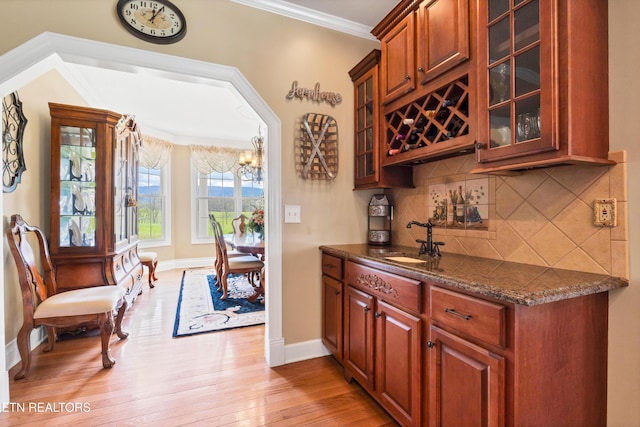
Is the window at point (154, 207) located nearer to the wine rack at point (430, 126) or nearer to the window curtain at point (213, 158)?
the window curtain at point (213, 158)

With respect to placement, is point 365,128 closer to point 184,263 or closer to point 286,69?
point 286,69

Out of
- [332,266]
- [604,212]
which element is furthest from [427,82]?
[332,266]

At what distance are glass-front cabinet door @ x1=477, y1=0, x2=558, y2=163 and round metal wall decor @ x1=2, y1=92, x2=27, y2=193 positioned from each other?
3.22m

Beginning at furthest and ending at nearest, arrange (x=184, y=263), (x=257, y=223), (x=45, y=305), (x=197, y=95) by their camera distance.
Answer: (x=184, y=263) < (x=257, y=223) < (x=197, y=95) < (x=45, y=305)

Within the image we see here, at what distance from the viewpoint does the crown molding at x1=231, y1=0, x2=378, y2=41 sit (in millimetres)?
2237

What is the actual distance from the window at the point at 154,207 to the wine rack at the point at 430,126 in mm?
5206

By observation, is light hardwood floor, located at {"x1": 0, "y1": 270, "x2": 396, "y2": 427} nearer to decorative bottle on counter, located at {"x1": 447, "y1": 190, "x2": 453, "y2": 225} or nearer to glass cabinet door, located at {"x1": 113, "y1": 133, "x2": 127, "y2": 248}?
glass cabinet door, located at {"x1": 113, "y1": 133, "x2": 127, "y2": 248}

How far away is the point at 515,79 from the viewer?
49.4 inches

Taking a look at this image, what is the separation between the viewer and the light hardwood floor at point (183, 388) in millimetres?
1708

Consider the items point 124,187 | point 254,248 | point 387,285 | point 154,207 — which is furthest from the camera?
point 154,207

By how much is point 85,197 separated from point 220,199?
3.50m

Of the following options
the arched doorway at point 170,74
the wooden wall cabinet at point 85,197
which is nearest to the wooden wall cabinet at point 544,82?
the arched doorway at point 170,74

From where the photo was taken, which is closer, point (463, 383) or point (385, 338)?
point (463, 383)

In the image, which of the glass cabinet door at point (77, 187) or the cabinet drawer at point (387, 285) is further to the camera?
the glass cabinet door at point (77, 187)
